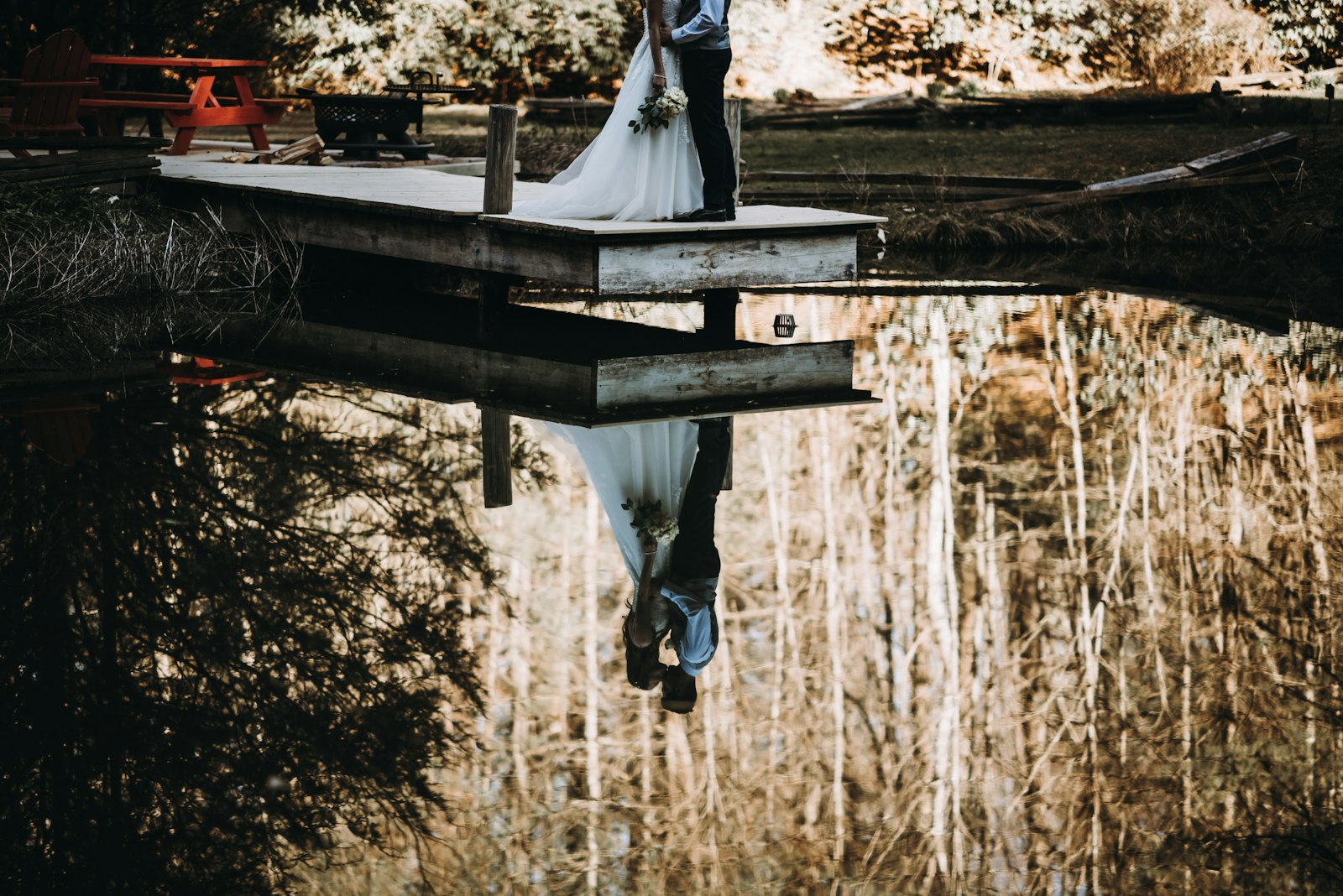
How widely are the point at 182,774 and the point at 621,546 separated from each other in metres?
2.00

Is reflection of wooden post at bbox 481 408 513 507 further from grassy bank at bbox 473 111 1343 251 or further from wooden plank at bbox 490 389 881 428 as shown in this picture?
grassy bank at bbox 473 111 1343 251

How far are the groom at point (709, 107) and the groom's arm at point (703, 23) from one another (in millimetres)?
42

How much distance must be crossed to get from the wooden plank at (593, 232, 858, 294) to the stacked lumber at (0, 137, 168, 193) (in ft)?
15.2

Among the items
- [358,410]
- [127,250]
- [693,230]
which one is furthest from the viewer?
[127,250]

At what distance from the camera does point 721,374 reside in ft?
27.3

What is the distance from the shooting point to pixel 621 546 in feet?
17.9

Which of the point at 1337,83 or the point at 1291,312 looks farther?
the point at 1337,83

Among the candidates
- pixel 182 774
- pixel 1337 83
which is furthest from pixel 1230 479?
pixel 1337 83

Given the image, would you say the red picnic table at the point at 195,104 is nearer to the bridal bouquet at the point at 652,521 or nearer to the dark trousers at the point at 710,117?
the dark trousers at the point at 710,117

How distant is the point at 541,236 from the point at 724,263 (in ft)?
3.51

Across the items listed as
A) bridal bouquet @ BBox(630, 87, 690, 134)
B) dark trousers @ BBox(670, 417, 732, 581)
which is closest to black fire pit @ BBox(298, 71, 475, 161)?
bridal bouquet @ BBox(630, 87, 690, 134)

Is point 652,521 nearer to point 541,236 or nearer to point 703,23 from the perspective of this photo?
point 541,236

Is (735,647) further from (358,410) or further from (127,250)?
(127,250)

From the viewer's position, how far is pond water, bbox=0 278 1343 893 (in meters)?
3.41
